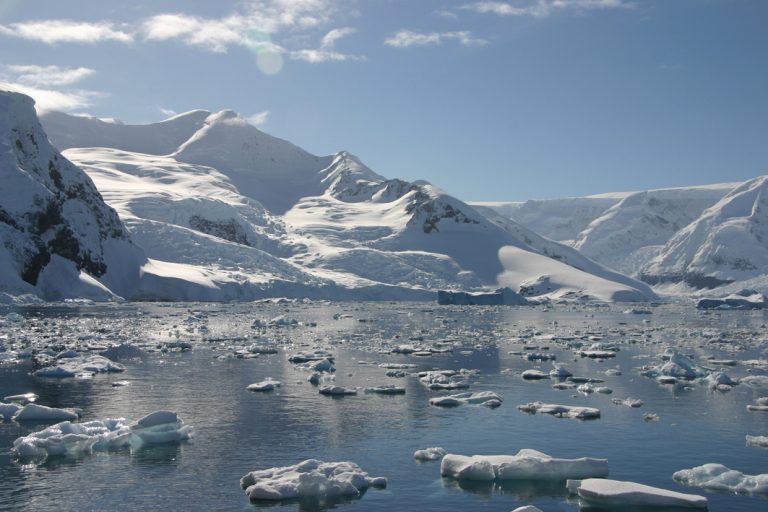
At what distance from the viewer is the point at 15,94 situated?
10988 cm

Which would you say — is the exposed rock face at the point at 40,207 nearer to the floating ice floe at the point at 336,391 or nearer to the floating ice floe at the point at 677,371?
the floating ice floe at the point at 336,391

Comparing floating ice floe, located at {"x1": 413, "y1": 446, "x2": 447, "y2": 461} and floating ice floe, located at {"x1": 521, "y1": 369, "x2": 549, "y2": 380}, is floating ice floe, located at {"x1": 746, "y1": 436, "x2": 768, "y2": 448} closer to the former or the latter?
floating ice floe, located at {"x1": 413, "y1": 446, "x2": 447, "y2": 461}

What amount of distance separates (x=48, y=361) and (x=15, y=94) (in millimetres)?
85241

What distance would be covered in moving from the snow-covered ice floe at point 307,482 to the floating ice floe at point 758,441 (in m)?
12.2

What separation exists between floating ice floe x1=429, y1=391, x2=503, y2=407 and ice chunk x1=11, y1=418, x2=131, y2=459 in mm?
12070

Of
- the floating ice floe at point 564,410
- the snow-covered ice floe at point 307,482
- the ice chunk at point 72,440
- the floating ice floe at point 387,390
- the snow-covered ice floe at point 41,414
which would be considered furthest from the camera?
the floating ice floe at point 387,390

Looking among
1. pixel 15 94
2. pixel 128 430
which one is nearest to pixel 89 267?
pixel 15 94

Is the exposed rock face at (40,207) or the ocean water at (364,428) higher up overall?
the exposed rock face at (40,207)

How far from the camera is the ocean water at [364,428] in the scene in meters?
17.9

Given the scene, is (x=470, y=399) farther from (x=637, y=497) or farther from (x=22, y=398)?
(x=22, y=398)

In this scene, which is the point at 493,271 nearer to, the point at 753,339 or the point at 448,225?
the point at 448,225

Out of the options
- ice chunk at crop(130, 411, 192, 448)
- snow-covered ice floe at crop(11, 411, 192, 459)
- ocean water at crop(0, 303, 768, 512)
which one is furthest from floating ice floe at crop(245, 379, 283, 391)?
ice chunk at crop(130, 411, 192, 448)

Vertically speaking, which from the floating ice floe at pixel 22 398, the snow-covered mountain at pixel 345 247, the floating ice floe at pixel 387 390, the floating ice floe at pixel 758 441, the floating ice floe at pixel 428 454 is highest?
the snow-covered mountain at pixel 345 247

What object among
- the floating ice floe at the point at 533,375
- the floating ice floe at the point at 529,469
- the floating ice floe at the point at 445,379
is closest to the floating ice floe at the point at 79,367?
the floating ice floe at the point at 445,379
